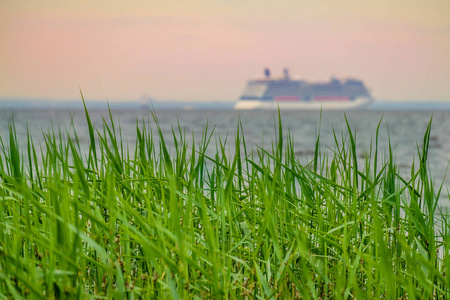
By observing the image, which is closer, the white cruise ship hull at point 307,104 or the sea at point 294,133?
the sea at point 294,133

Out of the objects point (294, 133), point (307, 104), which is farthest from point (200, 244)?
point (307, 104)

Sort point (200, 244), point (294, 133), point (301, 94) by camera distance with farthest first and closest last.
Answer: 1. point (301, 94)
2. point (294, 133)
3. point (200, 244)

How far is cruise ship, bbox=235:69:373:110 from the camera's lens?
1706 inches

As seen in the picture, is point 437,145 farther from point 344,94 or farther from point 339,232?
point 344,94

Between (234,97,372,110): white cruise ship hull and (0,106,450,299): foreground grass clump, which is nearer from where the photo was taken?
(0,106,450,299): foreground grass clump

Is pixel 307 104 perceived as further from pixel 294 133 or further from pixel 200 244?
pixel 200 244

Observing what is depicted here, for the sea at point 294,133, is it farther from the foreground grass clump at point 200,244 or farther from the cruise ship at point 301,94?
the cruise ship at point 301,94

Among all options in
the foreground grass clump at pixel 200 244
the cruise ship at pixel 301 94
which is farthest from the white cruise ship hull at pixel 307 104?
the foreground grass clump at pixel 200 244

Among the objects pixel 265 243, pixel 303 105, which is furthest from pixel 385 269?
pixel 303 105

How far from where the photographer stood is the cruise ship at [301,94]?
43.3 meters

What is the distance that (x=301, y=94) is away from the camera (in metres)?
43.4

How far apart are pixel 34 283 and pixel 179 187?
51 cm

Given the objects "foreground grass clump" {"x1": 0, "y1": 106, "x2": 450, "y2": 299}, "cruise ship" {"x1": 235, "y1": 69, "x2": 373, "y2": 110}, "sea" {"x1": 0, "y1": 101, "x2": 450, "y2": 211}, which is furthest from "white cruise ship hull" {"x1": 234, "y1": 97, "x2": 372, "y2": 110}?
"foreground grass clump" {"x1": 0, "y1": 106, "x2": 450, "y2": 299}

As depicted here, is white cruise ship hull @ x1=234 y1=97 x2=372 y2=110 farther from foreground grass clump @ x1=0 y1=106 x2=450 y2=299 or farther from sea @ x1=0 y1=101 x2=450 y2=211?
foreground grass clump @ x1=0 y1=106 x2=450 y2=299
